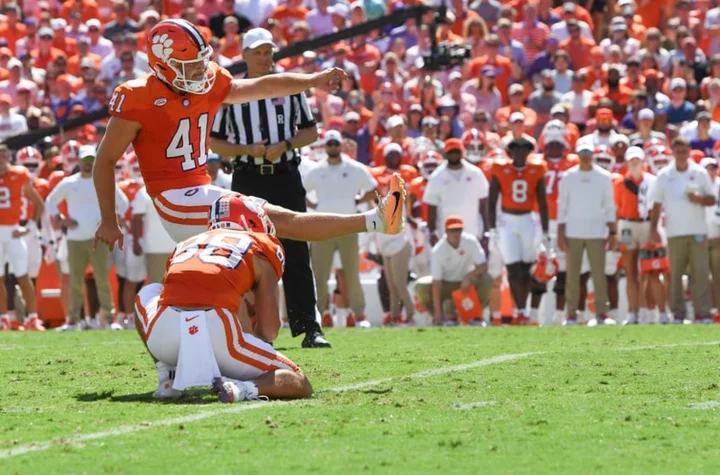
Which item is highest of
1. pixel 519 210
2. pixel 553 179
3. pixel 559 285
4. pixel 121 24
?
pixel 121 24

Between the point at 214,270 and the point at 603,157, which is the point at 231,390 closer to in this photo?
the point at 214,270

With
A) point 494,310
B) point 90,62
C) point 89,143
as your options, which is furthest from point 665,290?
point 90,62

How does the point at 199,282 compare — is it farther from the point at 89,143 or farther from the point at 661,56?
the point at 661,56

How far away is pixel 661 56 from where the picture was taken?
60.8ft

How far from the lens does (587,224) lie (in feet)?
48.9

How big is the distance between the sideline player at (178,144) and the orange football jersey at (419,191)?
25.3ft

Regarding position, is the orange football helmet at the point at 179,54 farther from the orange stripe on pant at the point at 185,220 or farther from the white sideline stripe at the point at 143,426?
the white sideline stripe at the point at 143,426

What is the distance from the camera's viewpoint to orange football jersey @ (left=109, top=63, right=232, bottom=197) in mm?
7895

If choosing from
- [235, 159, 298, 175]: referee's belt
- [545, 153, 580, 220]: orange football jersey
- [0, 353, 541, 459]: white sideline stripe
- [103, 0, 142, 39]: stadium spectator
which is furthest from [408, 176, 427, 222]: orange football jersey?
[0, 353, 541, 459]: white sideline stripe

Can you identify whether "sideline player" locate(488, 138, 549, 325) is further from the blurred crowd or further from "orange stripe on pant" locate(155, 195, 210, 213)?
"orange stripe on pant" locate(155, 195, 210, 213)

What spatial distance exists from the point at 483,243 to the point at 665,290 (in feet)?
6.35

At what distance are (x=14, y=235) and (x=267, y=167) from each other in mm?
6212

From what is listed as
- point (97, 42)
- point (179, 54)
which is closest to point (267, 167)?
point (179, 54)

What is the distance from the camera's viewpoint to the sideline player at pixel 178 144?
773 centimetres
